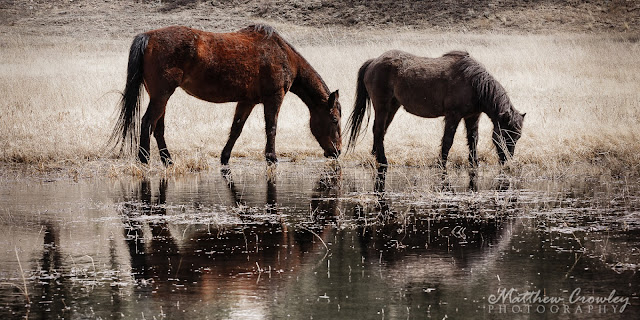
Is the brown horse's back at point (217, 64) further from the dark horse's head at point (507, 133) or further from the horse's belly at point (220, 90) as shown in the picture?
the dark horse's head at point (507, 133)

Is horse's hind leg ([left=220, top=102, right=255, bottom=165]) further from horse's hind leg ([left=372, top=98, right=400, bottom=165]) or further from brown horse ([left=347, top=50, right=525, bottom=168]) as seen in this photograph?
horse's hind leg ([left=372, top=98, right=400, bottom=165])

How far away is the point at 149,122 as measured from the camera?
12.5m

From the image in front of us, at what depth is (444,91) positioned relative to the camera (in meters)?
13.0

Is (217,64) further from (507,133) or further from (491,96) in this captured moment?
(507,133)

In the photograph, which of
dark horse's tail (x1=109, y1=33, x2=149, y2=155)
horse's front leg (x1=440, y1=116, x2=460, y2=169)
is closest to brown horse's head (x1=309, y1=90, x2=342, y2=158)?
horse's front leg (x1=440, y1=116, x2=460, y2=169)

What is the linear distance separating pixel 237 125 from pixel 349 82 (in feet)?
25.2

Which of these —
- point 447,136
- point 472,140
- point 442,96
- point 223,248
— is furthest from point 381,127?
point 223,248

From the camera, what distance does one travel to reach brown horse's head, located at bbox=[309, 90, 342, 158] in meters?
13.7

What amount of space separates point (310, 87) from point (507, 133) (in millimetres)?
3159

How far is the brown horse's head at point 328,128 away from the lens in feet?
44.9

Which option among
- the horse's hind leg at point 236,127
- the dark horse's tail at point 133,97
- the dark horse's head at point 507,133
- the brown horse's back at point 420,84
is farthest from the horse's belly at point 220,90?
the dark horse's head at point 507,133

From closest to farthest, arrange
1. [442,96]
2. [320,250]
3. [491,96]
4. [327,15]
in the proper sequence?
[320,250] < [491,96] < [442,96] < [327,15]

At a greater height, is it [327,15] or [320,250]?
[327,15]

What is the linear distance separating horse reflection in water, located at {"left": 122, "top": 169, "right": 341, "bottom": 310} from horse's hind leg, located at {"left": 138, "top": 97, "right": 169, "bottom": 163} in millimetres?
2739
